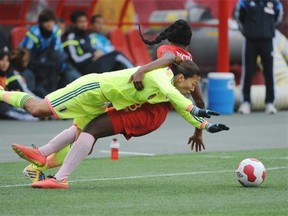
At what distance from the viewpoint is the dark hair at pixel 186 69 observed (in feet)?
33.1

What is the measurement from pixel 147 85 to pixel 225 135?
282 inches

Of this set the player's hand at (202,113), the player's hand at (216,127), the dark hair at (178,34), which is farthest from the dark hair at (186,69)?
the player's hand at (216,127)

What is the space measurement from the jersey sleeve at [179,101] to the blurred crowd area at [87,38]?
8.95 m

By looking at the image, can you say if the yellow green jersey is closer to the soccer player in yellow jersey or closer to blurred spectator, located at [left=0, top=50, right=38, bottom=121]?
the soccer player in yellow jersey

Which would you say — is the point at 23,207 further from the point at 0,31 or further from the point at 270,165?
the point at 0,31

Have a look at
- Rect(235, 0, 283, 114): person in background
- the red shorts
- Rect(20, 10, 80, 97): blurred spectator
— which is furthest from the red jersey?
Rect(235, 0, 283, 114): person in background

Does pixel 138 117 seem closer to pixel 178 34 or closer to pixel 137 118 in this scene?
pixel 137 118

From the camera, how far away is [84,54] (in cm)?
2052

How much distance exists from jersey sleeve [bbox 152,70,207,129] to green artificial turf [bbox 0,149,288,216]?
675 millimetres

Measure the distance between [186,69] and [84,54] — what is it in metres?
10.5

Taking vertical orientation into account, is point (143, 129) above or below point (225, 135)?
above

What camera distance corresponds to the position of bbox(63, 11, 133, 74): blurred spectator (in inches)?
805

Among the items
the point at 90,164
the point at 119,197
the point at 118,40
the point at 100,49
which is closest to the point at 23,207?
the point at 119,197

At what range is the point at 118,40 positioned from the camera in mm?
22453
